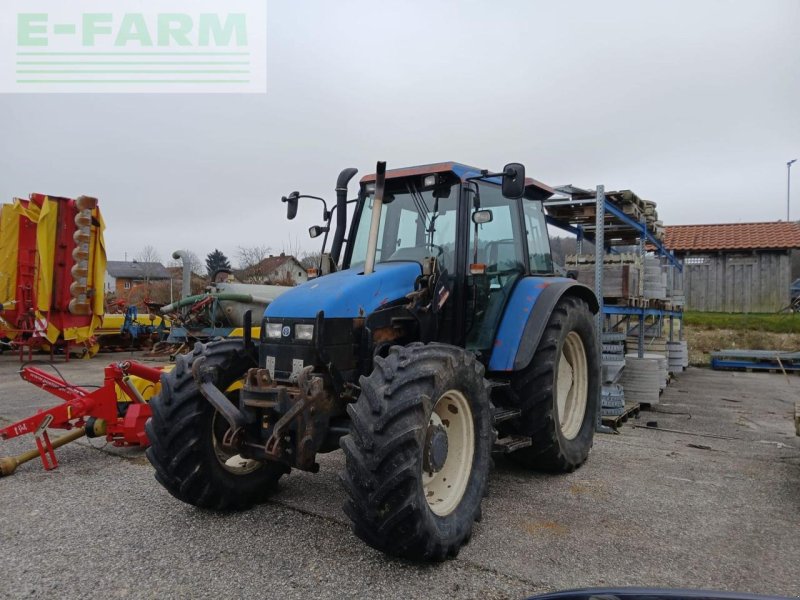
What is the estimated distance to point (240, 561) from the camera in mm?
3031

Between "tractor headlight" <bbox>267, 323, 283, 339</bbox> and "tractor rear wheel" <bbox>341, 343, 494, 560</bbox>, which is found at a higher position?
"tractor headlight" <bbox>267, 323, 283, 339</bbox>

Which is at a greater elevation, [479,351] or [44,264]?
[44,264]

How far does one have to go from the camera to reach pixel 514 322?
4395 mm

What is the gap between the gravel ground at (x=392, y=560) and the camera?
2830mm

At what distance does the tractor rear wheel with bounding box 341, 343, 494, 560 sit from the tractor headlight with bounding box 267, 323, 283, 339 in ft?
2.46

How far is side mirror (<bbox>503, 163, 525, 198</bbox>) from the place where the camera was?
3.74m

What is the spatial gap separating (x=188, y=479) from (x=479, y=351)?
7.14ft

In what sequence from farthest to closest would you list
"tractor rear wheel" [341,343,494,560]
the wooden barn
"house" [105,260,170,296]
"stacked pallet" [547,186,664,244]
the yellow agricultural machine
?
"house" [105,260,170,296] < the wooden barn < the yellow agricultural machine < "stacked pallet" [547,186,664,244] < "tractor rear wheel" [341,343,494,560]

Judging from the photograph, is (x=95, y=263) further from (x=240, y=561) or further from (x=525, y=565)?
(x=525, y=565)

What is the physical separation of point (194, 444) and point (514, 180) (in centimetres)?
258

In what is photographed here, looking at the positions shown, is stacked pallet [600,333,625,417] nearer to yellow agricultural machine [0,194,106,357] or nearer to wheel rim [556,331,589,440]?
wheel rim [556,331,589,440]

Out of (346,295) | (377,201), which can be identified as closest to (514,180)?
(377,201)

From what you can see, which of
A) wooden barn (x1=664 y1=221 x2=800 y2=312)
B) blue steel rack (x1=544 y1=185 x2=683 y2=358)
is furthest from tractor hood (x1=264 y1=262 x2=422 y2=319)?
wooden barn (x1=664 y1=221 x2=800 y2=312)

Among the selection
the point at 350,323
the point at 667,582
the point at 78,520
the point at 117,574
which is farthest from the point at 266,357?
the point at 667,582
